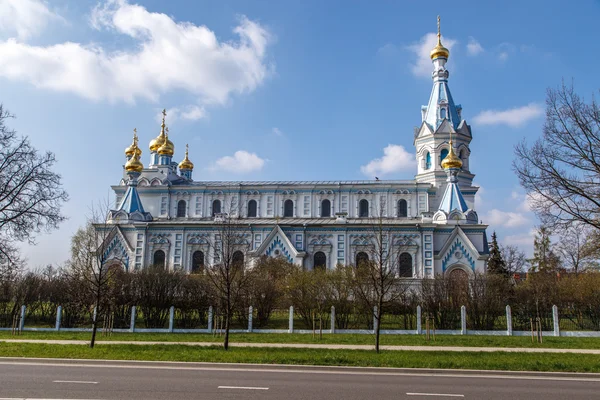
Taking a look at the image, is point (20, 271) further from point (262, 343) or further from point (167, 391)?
point (167, 391)

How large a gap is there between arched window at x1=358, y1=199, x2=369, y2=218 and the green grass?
31748 mm

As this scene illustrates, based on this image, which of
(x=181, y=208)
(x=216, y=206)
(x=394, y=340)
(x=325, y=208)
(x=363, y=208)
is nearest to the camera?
(x=394, y=340)

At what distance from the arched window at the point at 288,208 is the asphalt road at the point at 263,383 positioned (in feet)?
114

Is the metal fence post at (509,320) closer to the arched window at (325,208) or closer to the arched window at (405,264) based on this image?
the arched window at (405,264)

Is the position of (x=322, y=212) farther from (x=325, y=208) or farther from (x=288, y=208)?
(x=288, y=208)

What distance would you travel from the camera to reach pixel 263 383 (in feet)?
35.0

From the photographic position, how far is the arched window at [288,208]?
47.9 meters

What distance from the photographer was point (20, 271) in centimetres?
2623

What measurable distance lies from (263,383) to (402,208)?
3804 cm

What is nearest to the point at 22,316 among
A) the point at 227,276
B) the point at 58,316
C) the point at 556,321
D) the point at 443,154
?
the point at 58,316

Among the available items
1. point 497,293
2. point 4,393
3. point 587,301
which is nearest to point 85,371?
point 4,393

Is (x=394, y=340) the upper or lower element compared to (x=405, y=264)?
lower

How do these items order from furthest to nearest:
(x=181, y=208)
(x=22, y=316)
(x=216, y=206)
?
(x=181, y=208)
(x=216, y=206)
(x=22, y=316)

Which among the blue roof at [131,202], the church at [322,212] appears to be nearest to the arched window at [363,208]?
the church at [322,212]
